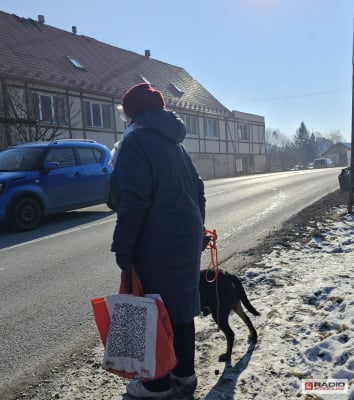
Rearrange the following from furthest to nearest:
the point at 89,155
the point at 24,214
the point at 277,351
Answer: the point at 89,155 → the point at 24,214 → the point at 277,351

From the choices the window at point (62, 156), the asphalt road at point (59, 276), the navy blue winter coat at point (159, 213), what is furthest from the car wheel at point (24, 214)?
the navy blue winter coat at point (159, 213)

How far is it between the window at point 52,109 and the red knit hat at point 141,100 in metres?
19.1

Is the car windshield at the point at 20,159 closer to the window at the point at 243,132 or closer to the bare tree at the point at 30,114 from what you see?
the bare tree at the point at 30,114

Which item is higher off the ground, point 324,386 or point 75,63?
point 75,63

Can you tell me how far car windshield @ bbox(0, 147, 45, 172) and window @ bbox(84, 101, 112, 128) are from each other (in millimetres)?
14537

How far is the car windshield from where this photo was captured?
946 cm

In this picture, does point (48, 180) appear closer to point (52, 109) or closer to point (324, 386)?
point (324, 386)

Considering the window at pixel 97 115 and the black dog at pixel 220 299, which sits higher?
the window at pixel 97 115

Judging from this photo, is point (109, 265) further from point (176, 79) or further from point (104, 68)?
point (176, 79)

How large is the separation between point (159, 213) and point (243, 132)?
4074 cm

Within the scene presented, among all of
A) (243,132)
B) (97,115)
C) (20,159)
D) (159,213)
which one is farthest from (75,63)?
(159,213)

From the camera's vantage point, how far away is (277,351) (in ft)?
10.3

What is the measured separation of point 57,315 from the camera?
430 cm

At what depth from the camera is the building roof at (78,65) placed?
2197 cm
